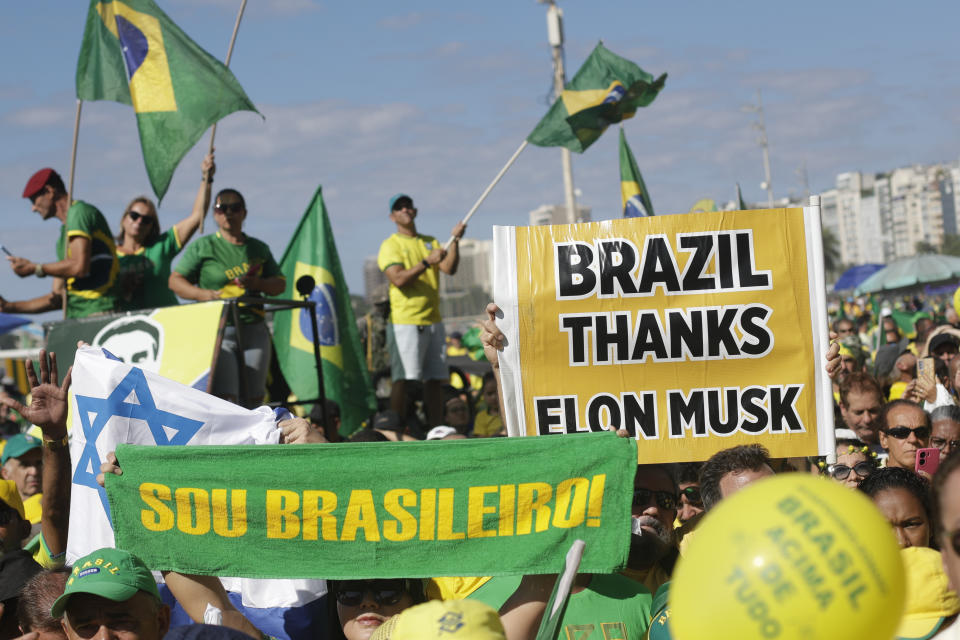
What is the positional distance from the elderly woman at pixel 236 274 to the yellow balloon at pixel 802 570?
5704 millimetres

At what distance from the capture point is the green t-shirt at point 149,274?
711 centimetres

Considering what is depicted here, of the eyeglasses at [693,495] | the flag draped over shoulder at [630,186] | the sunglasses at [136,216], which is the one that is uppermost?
the flag draped over shoulder at [630,186]

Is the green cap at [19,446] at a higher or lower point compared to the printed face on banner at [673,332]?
lower

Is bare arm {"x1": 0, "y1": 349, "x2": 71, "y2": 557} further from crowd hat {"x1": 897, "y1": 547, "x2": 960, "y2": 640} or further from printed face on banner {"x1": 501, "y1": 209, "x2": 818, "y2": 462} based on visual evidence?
crowd hat {"x1": 897, "y1": 547, "x2": 960, "y2": 640}

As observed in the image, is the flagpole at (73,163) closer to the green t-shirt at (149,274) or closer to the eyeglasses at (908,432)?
the green t-shirt at (149,274)

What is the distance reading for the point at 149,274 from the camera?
7.21 m

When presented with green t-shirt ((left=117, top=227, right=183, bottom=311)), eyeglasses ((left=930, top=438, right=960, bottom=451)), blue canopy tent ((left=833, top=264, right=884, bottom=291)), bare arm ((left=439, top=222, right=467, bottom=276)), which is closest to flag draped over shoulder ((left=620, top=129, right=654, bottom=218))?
bare arm ((left=439, top=222, right=467, bottom=276))

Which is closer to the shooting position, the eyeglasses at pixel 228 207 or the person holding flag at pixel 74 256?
the person holding flag at pixel 74 256

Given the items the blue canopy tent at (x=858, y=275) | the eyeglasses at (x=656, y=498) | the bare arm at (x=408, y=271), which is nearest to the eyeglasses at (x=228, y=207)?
the bare arm at (x=408, y=271)

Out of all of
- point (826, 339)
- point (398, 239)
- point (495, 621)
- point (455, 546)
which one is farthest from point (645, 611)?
point (398, 239)

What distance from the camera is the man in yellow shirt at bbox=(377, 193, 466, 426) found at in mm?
9125

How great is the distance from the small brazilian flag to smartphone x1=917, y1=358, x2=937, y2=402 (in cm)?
365

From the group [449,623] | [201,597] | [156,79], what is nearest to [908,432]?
[201,597]

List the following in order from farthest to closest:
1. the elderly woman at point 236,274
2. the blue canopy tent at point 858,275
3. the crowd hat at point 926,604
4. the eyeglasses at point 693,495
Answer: the blue canopy tent at point 858,275 < the elderly woman at point 236,274 < the eyeglasses at point 693,495 < the crowd hat at point 926,604
